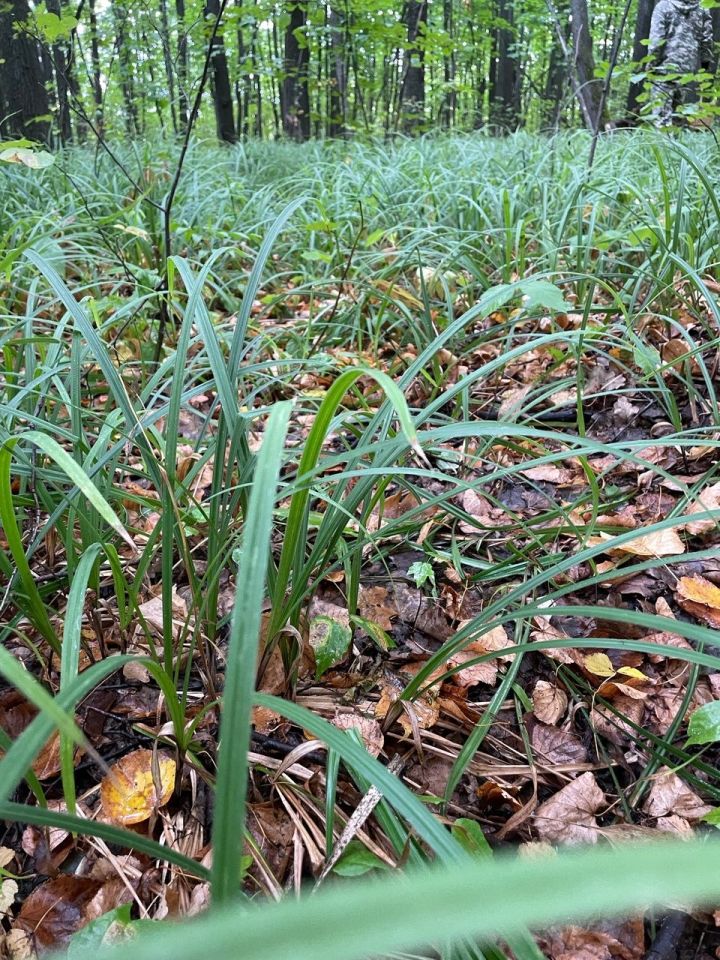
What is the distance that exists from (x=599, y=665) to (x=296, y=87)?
9.15 m

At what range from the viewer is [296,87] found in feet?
26.8

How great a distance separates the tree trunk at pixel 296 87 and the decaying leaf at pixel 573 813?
785 centimetres

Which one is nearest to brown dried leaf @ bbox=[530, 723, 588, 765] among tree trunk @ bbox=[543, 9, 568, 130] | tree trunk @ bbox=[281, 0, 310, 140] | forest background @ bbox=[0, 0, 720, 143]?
forest background @ bbox=[0, 0, 720, 143]

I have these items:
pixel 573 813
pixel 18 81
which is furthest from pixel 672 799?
pixel 18 81

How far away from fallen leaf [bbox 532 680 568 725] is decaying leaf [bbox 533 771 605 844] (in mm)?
101

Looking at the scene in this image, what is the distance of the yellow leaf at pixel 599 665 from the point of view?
0.99m

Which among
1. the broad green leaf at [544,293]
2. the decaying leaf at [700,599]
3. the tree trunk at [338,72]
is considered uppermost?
the tree trunk at [338,72]

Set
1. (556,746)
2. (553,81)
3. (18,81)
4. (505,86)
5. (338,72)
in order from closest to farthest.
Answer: (556,746) < (18,81) < (338,72) < (505,86) < (553,81)

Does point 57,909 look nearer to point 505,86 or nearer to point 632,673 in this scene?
point 632,673

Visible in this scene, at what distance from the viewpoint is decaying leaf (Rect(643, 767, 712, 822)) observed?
81cm

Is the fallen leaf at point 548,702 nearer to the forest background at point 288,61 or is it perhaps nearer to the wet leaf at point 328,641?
the wet leaf at point 328,641

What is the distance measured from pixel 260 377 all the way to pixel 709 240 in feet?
4.72

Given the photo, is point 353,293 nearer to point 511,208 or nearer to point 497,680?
point 511,208

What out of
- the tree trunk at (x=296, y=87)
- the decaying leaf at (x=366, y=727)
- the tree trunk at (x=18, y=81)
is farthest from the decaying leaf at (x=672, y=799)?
the tree trunk at (x=296, y=87)
